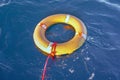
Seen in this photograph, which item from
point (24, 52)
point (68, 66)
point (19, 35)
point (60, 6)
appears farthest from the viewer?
point (60, 6)

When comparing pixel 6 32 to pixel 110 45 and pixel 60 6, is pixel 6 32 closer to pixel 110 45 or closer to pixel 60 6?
pixel 60 6

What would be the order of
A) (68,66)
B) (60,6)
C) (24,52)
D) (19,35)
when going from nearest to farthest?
(68,66) < (24,52) < (19,35) < (60,6)

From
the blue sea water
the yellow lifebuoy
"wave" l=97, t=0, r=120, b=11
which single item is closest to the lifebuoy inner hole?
the blue sea water

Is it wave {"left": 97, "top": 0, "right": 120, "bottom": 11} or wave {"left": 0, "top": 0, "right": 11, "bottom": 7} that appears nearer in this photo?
wave {"left": 97, "top": 0, "right": 120, "bottom": 11}

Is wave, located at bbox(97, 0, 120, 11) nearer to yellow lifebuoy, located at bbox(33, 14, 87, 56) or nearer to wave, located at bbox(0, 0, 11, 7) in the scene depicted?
yellow lifebuoy, located at bbox(33, 14, 87, 56)

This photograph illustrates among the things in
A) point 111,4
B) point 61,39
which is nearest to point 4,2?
point 61,39

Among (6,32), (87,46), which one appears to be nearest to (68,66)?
(87,46)

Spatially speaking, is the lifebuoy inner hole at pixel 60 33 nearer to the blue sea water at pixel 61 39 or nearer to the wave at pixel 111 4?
the blue sea water at pixel 61 39
